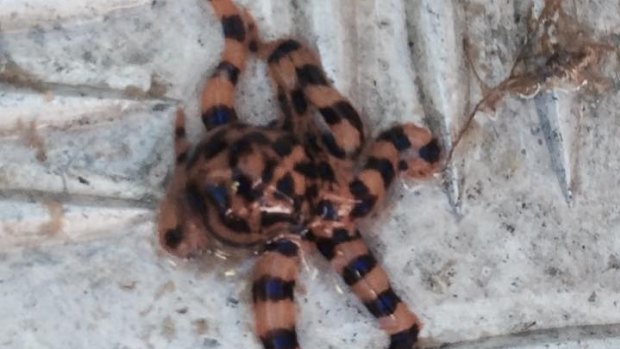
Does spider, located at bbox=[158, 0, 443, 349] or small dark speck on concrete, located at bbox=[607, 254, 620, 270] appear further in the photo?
small dark speck on concrete, located at bbox=[607, 254, 620, 270]

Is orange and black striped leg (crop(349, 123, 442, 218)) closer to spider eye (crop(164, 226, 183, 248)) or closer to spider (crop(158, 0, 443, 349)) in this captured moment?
spider (crop(158, 0, 443, 349))

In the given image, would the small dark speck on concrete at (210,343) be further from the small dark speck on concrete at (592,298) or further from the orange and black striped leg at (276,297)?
the small dark speck on concrete at (592,298)

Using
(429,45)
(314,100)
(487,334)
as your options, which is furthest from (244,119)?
(487,334)

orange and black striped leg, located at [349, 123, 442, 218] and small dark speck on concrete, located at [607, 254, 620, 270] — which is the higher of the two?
orange and black striped leg, located at [349, 123, 442, 218]

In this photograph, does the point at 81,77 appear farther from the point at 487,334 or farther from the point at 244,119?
the point at 487,334

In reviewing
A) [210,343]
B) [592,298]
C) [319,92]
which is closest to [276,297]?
[210,343]

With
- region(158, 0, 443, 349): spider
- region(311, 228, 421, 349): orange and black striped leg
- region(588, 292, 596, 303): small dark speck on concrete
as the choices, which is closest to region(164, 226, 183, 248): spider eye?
region(158, 0, 443, 349): spider

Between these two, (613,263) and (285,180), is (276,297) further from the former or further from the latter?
(613,263)
